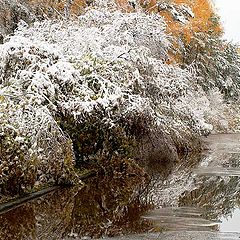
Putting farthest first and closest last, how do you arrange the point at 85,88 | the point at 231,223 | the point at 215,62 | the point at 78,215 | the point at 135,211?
1. the point at 215,62
2. the point at 85,88
3. the point at 135,211
4. the point at 78,215
5. the point at 231,223

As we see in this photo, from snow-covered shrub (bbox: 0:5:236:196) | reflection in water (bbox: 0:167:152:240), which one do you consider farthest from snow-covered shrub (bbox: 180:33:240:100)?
reflection in water (bbox: 0:167:152:240)

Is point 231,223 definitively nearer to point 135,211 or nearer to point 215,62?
point 135,211

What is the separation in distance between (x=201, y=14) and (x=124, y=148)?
17.6 m

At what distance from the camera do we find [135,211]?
9.65 meters

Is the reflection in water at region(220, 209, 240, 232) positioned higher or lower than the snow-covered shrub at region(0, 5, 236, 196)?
lower

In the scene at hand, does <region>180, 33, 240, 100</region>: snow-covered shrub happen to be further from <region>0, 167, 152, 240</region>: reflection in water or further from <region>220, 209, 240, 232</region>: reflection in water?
<region>220, 209, 240, 232</region>: reflection in water

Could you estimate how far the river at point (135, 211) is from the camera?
791 centimetres

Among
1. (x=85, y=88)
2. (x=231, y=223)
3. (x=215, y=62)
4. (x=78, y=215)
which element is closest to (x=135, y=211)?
(x=78, y=215)

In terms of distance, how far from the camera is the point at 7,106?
35.0 ft

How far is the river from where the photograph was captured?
791 cm

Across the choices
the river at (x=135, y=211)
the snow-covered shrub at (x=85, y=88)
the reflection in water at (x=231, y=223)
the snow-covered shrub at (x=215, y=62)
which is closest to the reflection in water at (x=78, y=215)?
the river at (x=135, y=211)

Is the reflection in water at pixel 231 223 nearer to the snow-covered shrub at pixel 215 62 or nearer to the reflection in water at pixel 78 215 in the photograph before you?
the reflection in water at pixel 78 215

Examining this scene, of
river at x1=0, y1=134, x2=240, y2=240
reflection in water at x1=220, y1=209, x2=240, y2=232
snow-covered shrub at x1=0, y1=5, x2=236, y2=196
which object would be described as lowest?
reflection in water at x1=220, y1=209, x2=240, y2=232

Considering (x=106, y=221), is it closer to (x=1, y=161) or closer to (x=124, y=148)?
(x=1, y=161)
